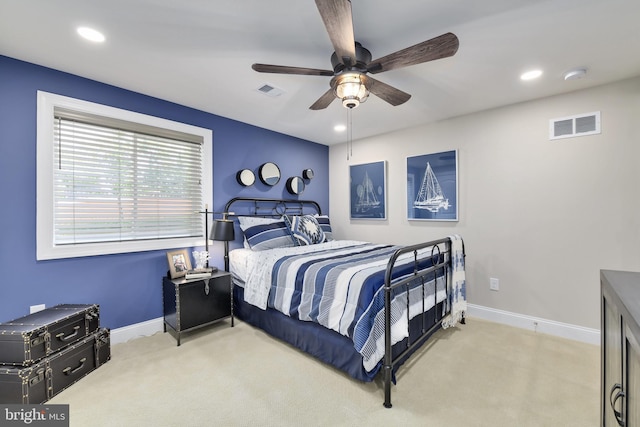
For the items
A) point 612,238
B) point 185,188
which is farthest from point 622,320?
point 185,188

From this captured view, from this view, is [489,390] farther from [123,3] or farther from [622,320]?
[123,3]

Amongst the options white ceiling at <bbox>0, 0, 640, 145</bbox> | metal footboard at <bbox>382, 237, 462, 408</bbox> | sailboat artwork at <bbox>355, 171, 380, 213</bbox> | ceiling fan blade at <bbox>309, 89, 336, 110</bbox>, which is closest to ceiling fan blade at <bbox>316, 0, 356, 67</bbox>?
white ceiling at <bbox>0, 0, 640, 145</bbox>

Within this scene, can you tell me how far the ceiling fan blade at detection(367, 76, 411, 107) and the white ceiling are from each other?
0.87ft

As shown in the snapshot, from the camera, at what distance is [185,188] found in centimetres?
318

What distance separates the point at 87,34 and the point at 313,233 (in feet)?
9.28

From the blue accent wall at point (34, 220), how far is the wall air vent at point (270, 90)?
3.26 ft

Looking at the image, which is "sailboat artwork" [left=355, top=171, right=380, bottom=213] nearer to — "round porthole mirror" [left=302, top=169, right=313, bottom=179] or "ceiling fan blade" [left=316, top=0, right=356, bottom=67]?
"round porthole mirror" [left=302, top=169, right=313, bottom=179]

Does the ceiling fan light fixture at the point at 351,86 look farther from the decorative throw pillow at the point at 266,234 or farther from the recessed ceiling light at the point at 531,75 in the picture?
the decorative throw pillow at the point at 266,234

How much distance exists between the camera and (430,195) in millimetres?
3688

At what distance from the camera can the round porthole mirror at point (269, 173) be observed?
388 cm

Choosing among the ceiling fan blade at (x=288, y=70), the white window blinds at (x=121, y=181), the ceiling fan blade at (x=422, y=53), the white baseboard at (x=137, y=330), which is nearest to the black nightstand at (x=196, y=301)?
the white baseboard at (x=137, y=330)

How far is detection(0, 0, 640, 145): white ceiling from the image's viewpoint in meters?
1.65

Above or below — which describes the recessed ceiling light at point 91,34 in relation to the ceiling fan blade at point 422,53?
above

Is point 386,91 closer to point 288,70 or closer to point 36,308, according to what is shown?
point 288,70
